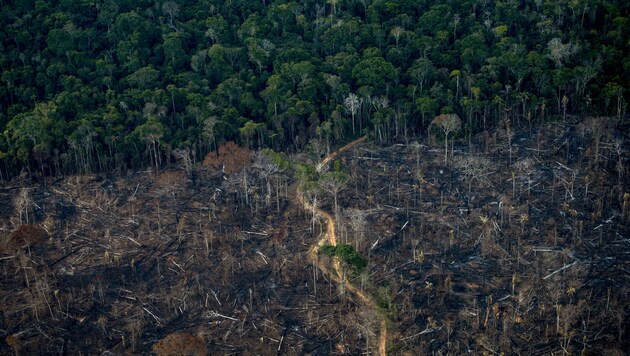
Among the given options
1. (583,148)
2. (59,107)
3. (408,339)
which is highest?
(59,107)

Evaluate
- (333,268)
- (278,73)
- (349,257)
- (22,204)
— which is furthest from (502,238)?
(22,204)

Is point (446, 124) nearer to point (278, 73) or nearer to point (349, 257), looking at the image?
point (278, 73)

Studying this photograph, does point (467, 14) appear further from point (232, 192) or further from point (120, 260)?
point (120, 260)

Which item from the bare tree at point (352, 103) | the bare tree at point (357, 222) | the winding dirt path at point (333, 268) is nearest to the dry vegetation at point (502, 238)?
the bare tree at point (357, 222)

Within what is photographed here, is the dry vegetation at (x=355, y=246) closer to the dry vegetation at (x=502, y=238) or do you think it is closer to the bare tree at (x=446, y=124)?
the dry vegetation at (x=502, y=238)

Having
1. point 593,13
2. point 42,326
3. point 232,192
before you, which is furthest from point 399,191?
point 593,13

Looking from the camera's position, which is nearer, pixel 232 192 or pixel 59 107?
pixel 232 192
